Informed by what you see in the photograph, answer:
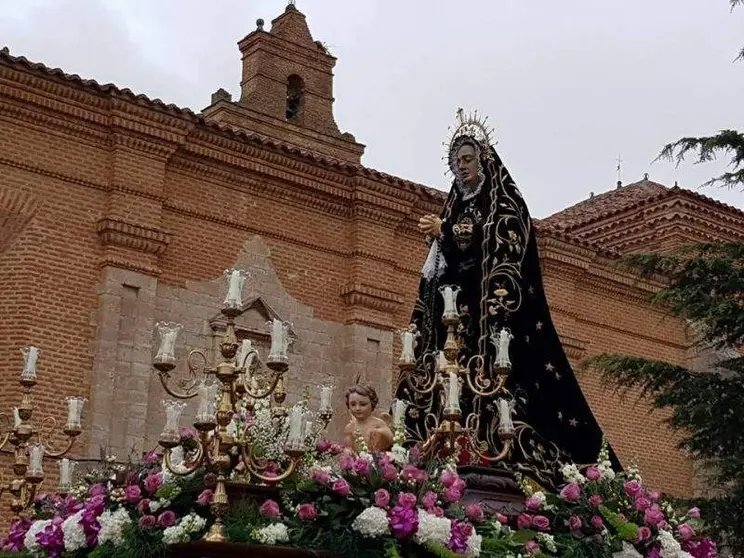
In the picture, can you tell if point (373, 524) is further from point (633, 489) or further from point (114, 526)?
point (633, 489)

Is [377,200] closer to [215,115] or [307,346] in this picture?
[307,346]

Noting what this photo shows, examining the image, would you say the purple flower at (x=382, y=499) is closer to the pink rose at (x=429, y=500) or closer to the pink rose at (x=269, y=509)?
the pink rose at (x=429, y=500)

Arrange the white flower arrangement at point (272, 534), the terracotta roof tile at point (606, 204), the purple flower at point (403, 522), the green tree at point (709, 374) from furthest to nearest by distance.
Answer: the terracotta roof tile at point (606, 204) < the green tree at point (709, 374) < the purple flower at point (403, 522) < the white flower arrangement at point (272, 534)

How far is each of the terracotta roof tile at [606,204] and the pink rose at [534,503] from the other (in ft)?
50.1

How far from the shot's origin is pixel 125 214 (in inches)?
531

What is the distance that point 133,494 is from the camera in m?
5.70

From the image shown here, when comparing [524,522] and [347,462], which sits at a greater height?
[347,462]

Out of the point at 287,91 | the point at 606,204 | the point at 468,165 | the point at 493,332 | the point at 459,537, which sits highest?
the point at 287,91

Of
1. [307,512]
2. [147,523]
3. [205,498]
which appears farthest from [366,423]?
[147,523]

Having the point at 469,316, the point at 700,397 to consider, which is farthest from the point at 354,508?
the point at 700,397

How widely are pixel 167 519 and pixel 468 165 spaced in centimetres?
302

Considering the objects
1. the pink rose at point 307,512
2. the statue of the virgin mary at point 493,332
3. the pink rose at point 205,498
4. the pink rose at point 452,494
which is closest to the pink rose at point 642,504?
the statue of the virgin mary at point 493,332

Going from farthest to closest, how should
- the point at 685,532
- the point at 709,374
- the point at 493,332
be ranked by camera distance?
the point at 709,374, the point at 493,332, the point at 685,532

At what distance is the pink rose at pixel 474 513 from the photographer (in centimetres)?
566
